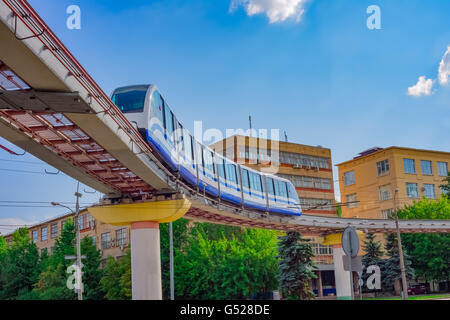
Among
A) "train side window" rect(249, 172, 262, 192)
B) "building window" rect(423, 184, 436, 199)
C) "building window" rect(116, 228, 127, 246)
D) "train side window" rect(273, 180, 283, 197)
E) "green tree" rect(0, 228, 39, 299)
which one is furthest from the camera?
"building window" rect(423, 184, 436, 199)

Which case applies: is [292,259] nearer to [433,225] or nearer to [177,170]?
[433,225]

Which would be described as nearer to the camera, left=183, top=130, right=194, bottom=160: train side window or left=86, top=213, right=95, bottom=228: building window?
left=183, top=130, right=194, bottom=160: train side window

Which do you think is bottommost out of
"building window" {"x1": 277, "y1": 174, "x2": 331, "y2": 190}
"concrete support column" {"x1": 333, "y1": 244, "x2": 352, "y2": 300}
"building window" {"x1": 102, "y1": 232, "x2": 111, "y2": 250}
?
"concrete support column" {"x1": 333, "y1": 244, "x2": 352, "y2": 300}

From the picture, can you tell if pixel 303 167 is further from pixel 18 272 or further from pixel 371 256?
pixel 18 272

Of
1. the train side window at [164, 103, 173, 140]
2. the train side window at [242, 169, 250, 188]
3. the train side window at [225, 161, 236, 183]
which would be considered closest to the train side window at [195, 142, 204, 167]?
the train side window at [164, 103, 173, 140]

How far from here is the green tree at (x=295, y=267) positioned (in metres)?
45.5

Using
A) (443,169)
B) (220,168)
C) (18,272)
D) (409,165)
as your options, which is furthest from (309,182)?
(220,168)

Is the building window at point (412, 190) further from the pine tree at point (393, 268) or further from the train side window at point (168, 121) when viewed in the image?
the train side window at point (168, 121)

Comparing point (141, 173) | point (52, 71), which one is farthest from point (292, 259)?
point (52, 71)

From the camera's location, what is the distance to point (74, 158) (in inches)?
819

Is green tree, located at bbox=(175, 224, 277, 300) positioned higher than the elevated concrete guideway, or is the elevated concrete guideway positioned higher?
the elevated concrete guideway

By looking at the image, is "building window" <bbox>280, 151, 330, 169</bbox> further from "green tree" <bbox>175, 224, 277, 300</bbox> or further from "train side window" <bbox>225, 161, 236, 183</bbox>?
"train side window" <bbox>225, 161, 236, 183</bbox>

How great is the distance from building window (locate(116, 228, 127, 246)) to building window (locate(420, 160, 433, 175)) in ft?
157

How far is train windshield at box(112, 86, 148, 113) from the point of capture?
2197 cm
